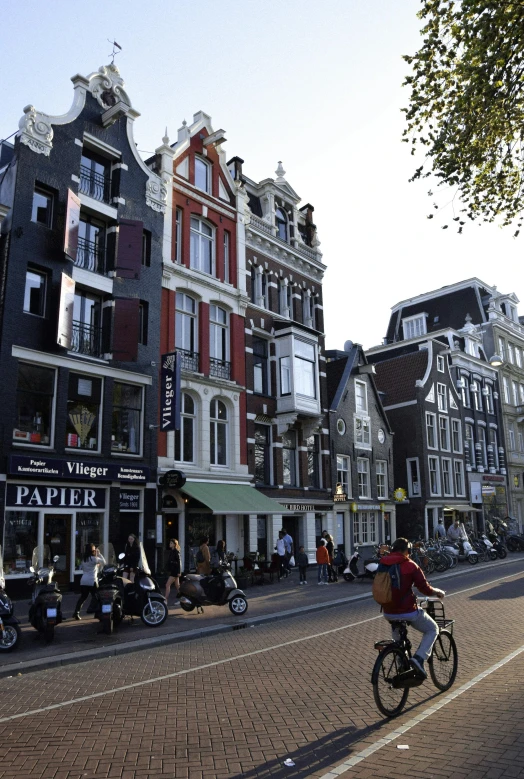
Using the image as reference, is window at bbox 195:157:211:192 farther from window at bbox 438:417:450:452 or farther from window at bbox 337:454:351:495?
window at bbox 438:417:450:452

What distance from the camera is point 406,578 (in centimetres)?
704

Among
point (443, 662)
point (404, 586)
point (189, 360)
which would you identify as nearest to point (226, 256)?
point (189, 360)

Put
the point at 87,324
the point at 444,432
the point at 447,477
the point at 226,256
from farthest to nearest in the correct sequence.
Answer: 1. the point at 444,432
2. the point at 447,477
3. the point at 226,256
4. the point at 87,324

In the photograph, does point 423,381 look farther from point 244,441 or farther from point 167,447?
point 167,447

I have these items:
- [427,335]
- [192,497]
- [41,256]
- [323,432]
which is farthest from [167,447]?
[427,335]

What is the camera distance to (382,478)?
125 ft

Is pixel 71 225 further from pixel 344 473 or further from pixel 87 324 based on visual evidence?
pixel 344 473

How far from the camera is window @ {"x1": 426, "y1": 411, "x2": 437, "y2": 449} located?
43812 millimetres

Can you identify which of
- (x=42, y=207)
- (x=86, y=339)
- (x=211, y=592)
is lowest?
(x=211, y=592)

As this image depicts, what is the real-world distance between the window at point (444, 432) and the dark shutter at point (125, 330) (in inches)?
1144

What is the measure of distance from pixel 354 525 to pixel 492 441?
2304cm

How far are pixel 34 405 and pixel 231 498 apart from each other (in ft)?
28.0

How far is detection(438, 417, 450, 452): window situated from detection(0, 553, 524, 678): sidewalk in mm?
25749

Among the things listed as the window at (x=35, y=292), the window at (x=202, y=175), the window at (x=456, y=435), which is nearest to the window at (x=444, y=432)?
the window at (x=456, y=435)
